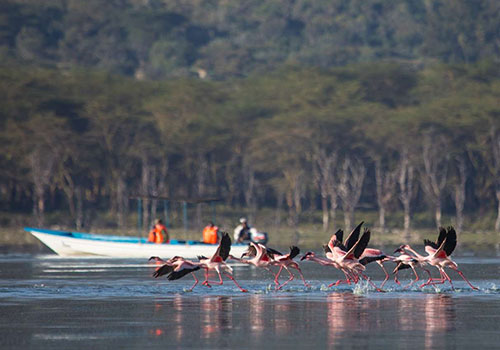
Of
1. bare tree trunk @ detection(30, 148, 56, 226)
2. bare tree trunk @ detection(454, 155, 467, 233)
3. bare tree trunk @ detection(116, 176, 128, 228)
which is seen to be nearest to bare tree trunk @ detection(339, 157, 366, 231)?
bare tree trunk @ detection(454, 155, 467, 233)

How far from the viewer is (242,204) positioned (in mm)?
96125

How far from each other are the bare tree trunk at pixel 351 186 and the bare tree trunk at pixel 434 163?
13.3 ft

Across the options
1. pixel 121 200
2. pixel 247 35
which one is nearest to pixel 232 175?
pixel 121 200

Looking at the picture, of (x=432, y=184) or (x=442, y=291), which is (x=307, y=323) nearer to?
(x=442, y=291)

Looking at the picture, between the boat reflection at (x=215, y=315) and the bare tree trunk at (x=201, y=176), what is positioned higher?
the bare tree trunk at (x=201, y=176)

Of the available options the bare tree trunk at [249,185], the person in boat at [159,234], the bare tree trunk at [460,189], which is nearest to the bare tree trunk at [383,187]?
the bare tree trunk at [460,189]

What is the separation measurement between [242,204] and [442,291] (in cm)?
6807

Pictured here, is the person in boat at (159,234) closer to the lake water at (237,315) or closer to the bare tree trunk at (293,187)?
the lake water at (237,315)

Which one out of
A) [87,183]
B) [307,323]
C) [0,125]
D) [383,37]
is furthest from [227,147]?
[383,37]

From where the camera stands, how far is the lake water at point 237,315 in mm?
18203

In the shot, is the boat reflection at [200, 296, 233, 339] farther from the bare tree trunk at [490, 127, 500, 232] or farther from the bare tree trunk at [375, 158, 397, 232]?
the bare tree trunk at [490, 127, 500, 232]

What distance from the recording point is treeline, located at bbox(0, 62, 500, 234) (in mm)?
88000

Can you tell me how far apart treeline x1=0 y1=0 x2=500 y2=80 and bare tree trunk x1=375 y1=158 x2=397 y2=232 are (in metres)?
56.8

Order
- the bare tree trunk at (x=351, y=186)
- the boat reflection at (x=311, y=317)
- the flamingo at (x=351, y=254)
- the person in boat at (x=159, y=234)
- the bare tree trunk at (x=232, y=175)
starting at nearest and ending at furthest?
the boat reflection at (x=311, y=317) → the flamingo at (x=351, y=254) → the person in boat at (x=159, y=234) → the bare tree trunk at (x=351, y=186) → the bare tree trunk at (x=232, y=175)
